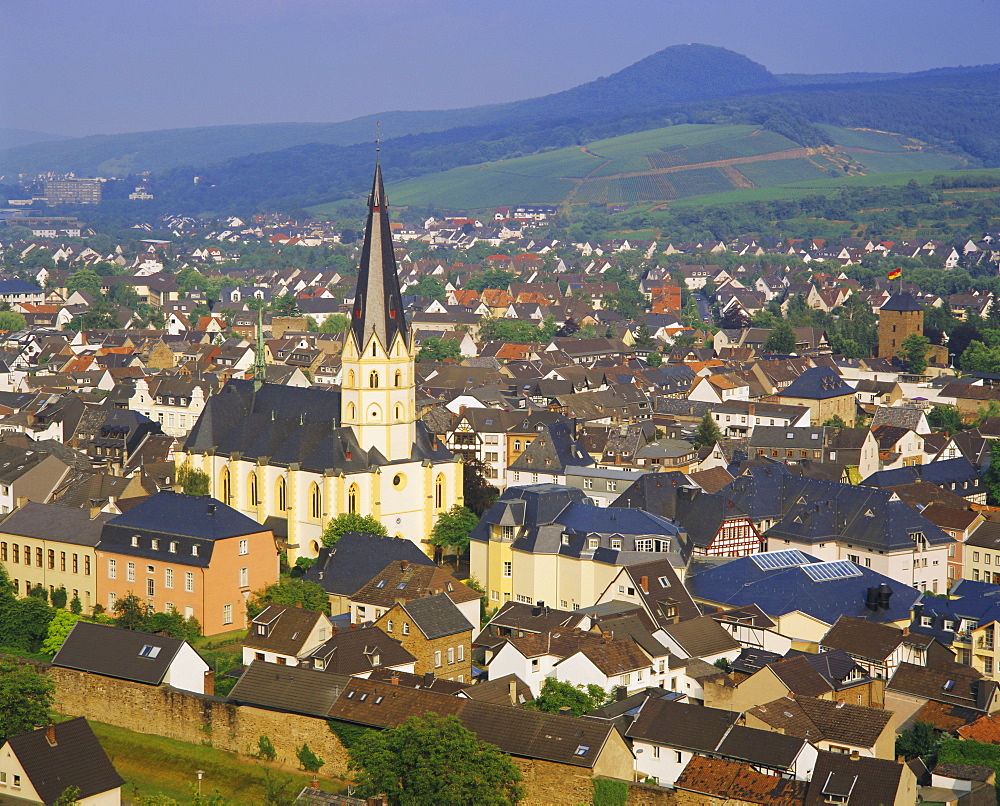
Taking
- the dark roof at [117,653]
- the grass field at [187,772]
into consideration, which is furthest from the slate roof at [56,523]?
the grass field at [187,772]

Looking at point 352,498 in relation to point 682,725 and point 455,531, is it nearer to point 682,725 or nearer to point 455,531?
point 455,531

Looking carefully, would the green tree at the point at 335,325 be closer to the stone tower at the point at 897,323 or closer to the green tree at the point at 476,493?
the stone tower at the point at 897,323

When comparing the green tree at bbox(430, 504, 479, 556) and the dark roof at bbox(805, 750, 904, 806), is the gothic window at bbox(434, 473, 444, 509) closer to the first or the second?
the green tree at bbox(430, 504, 479, 556)

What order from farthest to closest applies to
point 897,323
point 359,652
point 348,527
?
point 897,323 → point 348,527 → point 359,652

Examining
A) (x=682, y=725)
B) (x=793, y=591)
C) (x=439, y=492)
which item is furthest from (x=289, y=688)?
(x=439, y=492)

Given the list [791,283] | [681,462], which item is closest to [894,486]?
[681,462]
